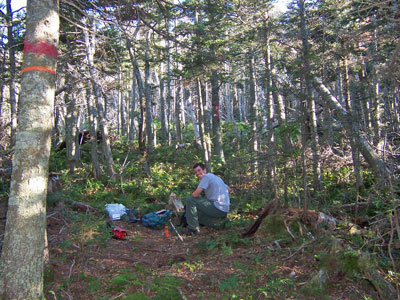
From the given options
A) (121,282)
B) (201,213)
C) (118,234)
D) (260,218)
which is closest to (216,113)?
(201,213)

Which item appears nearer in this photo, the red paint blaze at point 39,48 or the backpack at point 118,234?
the red paint blaze at point 39,48

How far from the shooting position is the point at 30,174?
2947 mm

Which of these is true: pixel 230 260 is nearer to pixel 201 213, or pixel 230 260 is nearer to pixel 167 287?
pixel 167 287

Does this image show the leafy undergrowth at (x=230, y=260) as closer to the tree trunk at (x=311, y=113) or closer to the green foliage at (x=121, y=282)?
the green foliage at (x=121, y=282)

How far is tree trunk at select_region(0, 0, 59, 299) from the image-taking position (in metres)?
2.92

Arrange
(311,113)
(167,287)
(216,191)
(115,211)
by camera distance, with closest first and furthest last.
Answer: (167,287) → (311,113) → (216,191) → (115,211)

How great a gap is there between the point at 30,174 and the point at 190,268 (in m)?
2.37

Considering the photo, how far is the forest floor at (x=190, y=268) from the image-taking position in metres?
3.35

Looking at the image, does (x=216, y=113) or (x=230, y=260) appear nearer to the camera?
(x=230, y=260)

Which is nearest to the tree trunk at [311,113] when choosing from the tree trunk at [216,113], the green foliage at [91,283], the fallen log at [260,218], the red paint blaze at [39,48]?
the fallen log at [260,218]

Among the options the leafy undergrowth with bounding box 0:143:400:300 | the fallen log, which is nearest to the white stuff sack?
the leafy undergrowth with bounding box 0:143:400:300

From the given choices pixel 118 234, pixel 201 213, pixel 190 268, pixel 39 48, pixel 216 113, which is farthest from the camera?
pixel 216 113

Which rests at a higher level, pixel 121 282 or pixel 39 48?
pixel 39 48

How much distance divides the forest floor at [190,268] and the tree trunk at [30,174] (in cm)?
41
